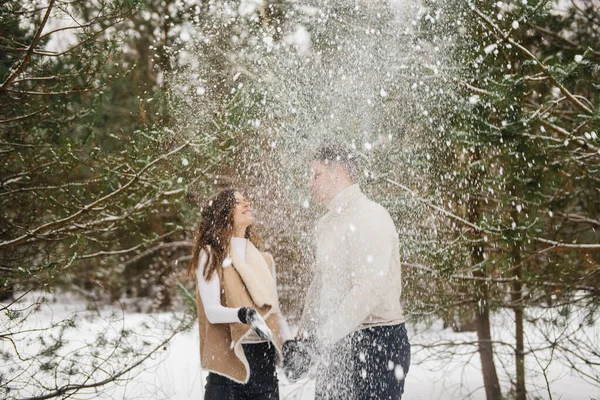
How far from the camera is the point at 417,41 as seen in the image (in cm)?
426

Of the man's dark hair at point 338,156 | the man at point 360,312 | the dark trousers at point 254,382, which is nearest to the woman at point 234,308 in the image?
the dark trousers at point 254,382

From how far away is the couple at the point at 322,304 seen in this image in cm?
221

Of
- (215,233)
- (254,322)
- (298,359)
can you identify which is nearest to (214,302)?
(254,322)

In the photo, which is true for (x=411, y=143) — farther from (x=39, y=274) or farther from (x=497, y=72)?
(x=39, y=274)

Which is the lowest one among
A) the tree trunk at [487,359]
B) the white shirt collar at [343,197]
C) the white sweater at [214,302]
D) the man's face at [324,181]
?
the tree trunk at [487,359]

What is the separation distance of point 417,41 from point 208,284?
110 inches

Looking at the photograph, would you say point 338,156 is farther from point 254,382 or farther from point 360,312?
point 254,382

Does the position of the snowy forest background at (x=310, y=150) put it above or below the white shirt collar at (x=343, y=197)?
above

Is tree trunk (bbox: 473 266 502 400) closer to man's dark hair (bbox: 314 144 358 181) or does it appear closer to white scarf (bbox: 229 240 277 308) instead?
white scarf (bbox: 229 240 277 308)

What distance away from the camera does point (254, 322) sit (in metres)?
2.52

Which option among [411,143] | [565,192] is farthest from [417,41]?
[565,192]

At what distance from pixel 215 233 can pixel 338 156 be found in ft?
3.04

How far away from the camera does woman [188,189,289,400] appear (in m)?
2.66

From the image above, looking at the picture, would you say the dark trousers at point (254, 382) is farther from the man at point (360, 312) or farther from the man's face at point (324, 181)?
the man's face at point (324, 181)
